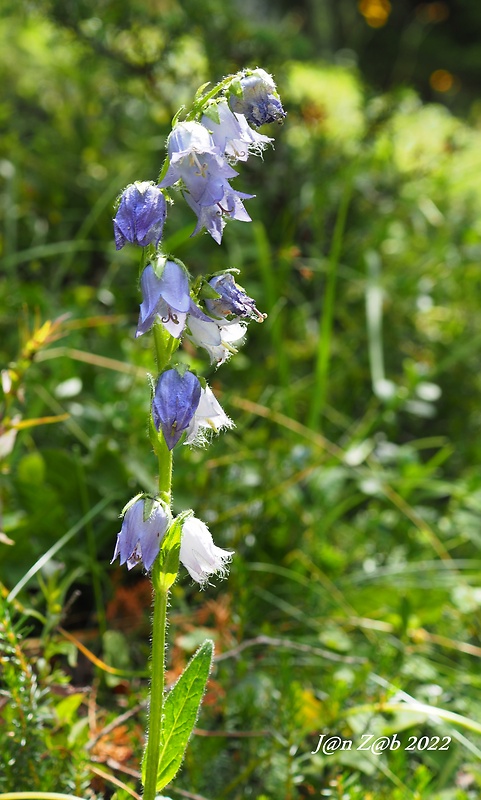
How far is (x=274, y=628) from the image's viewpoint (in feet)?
6.82

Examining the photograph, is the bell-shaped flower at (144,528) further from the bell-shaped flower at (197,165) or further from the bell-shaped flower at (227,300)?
the bell-shaped flower at (197,165)

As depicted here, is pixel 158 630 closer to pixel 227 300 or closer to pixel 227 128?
pixel 227 300

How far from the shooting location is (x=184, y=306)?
104 cm

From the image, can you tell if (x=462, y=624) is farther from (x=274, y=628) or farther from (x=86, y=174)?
(x=86, y=174)

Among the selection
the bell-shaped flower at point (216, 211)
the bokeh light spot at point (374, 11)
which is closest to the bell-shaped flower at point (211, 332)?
the bell-shaped flower at point (216, 211)

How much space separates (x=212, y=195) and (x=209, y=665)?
684mm

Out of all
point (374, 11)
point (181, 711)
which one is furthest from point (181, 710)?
point (374, 11)

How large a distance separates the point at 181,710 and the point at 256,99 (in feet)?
2.91

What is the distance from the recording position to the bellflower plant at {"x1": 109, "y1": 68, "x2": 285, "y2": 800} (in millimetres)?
1042

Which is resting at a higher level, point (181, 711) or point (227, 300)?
point (227, 300)

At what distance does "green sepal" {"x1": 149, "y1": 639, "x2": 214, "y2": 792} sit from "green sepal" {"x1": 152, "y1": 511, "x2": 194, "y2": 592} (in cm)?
16

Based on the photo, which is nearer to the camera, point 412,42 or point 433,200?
point 433,200

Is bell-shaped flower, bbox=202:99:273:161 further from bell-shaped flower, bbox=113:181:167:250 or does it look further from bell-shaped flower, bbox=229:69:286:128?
bell-shaped flower, bbox=113:181:167:250

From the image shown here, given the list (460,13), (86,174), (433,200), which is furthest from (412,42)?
(86,174)
